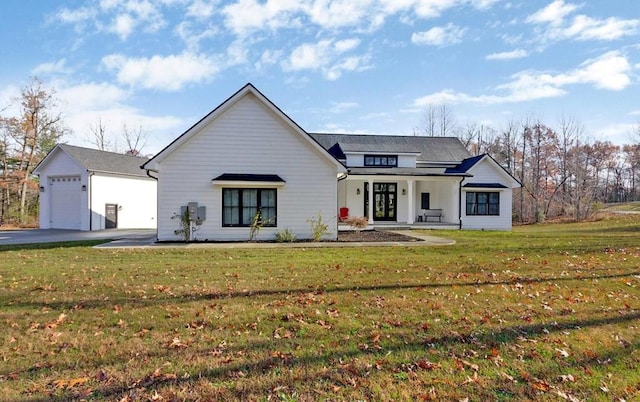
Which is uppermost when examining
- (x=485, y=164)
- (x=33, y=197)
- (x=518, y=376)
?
(x=485, y=164)

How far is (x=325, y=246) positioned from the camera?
47.8 ft

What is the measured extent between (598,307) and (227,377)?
5638mm

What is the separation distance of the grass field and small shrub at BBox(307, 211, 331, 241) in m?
7.00

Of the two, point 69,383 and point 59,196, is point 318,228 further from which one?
point 59,196

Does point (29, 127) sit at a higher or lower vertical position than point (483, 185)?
higher

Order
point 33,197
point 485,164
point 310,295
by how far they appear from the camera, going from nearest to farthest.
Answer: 1. point 310,295
2. point 485,164
3. point 33,197

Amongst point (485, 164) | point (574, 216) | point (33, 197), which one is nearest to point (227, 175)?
point (485, 164)

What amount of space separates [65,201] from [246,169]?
15110 mm

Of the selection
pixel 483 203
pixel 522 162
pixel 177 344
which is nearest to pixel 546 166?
pixel 522 162

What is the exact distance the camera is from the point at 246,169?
16.4 meters

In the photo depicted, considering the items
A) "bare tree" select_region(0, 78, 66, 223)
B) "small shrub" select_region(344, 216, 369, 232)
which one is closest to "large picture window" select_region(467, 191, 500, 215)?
"small shrub" select_region(344, 216, 369, 232)

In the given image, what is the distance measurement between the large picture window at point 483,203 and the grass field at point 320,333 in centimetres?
1591

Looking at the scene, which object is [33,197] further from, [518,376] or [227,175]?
[518,376]

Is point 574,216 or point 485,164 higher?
point 485,164
